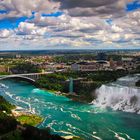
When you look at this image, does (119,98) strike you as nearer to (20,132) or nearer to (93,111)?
(93,111)

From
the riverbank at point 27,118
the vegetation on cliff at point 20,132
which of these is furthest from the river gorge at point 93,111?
the vegetation on cliff at point 20,132

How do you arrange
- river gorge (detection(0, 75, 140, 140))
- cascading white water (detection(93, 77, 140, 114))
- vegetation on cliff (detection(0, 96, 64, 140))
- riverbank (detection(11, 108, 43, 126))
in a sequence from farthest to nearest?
cascading white water (detection(93, 77, 140, 114)) < riverbank (detection(11, 108, 43, 126)) < river gorge (detection(0, 75, 140, 140)) < vegetation on cliff (detection(0, 96, 64, 140))

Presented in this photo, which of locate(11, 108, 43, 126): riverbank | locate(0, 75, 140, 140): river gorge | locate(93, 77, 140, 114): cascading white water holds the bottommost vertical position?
locate(0, 75, 140, 140): river gorge

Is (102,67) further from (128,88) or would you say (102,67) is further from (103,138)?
(103,138)

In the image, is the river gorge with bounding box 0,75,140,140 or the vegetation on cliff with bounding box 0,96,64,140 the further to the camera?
the river gorge with bounding box 0,75,140,140

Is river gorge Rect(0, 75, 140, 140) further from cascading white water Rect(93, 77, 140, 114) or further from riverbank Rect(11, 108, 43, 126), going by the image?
riverbank Rect(11, 108, 43, 126)

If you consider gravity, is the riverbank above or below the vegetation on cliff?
below

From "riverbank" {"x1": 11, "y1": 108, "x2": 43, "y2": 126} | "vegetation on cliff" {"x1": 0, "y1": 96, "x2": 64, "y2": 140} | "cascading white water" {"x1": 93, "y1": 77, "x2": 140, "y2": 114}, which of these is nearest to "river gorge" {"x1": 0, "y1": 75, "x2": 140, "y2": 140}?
"cascading white water" {"x1": 93, "y1": 77, "x2": 140, "y2": 114}

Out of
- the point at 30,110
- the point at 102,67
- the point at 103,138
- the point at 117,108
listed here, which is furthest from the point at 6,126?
the point at 102,67
